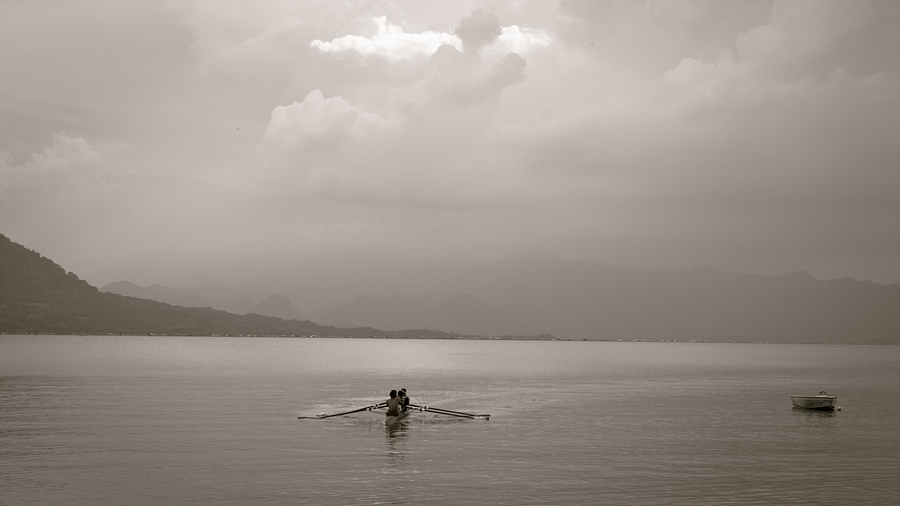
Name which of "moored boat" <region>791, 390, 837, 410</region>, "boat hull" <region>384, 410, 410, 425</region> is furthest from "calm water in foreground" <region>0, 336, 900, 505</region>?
"moored boat" <region>791, 390, 837, 410</region>

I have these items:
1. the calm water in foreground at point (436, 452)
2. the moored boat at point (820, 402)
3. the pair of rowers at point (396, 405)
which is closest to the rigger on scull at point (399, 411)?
the pair of rowers at point (396, 405)

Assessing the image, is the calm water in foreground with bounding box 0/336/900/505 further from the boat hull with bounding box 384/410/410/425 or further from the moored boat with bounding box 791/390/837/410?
the moored boat with bounding box 791/390/837/410

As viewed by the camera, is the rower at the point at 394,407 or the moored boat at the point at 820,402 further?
the moored boat at the point at 820,402

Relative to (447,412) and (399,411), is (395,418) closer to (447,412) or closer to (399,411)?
(399,411)

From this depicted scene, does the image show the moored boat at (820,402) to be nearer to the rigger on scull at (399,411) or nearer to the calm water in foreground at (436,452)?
the calm water in foreground at (436,452)

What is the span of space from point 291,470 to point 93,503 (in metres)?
11.1

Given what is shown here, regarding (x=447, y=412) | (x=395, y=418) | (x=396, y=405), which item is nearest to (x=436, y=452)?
(x=395, y=418)

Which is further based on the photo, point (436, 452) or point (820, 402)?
point (820, 402)

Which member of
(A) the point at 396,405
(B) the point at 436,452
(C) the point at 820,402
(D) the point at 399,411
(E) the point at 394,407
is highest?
(A) the point at 396,405

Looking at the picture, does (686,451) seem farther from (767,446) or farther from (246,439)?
(246,439)

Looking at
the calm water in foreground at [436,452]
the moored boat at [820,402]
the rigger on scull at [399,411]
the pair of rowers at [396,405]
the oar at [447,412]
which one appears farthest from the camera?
the moored boat at [820,402]

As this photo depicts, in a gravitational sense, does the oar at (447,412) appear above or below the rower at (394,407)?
below

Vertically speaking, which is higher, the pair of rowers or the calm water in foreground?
the pair of rowers

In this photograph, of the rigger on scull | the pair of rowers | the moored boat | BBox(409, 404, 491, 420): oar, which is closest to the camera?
the rigger on scull
